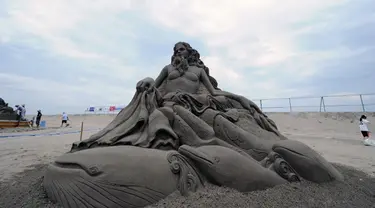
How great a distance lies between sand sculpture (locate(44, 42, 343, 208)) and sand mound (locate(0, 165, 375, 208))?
7 cm

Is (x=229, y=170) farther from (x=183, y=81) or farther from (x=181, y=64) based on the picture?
(x=181, y=64)

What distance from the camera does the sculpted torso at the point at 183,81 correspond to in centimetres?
333

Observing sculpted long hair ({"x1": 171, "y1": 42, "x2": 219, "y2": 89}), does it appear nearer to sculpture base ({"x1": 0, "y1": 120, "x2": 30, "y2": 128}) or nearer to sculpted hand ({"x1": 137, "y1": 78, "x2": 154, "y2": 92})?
sculpted hand ({"x1": 137, "y1": 78, "x2": 154, "y2": 92})

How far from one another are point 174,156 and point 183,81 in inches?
67.8

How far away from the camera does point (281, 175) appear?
1995mm

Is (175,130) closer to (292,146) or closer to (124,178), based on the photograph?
(124,178)

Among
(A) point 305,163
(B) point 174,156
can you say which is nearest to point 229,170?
(B) point 174,156

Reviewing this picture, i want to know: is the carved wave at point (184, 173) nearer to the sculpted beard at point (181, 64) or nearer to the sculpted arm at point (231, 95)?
the sculpted arm at point (231, 95)

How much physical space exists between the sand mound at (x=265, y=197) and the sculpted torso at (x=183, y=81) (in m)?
1.83

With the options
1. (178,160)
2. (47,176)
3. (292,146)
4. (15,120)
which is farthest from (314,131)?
(15,120)

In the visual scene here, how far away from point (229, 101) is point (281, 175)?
4.75 ft

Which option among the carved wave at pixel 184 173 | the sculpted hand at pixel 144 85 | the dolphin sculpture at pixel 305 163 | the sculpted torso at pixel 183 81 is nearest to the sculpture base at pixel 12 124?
the sculpted torso at pixel 183 81

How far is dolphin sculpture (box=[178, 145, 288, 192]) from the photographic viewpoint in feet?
5.91

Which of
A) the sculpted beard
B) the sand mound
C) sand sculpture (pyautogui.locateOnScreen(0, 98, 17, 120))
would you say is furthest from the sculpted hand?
sand sculpture (pyautogui.locateOnScreen(0, 98, 17, 120))
